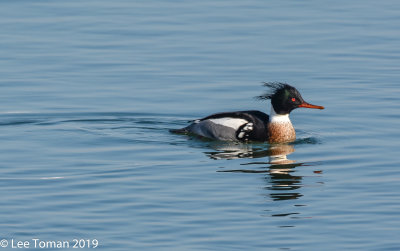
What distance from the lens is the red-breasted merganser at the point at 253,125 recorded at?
754 inches

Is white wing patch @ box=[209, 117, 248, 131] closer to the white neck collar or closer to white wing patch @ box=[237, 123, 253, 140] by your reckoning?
white wing patch @ box=[237, 123, 253, 140]

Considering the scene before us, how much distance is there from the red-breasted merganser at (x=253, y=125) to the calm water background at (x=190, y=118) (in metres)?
0.31

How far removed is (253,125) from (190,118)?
1602 millimetres

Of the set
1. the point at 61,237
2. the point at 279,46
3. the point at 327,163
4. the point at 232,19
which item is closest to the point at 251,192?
the point at 327,163

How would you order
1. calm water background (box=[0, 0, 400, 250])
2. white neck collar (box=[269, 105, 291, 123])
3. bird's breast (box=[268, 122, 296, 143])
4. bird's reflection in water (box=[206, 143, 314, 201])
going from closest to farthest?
calm water background (box=[0, 0, 400, 250]) → bird's reflection in water (box=[206, 143, 314, 201]) → bird's breast (box=[268, 122, 296, 143]) → white neck collar (box=[269, 105, 291, 123])

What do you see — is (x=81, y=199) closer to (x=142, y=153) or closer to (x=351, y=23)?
(x=142, y=153)

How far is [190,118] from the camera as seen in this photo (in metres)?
20.3

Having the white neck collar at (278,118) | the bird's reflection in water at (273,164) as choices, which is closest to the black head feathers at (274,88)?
the white neck collar at (278,118)

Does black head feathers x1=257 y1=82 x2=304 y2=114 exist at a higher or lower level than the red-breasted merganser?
higher

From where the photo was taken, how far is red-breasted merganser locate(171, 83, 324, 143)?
1916 centimetres

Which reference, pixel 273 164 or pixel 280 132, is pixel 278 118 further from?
pixel 273 164

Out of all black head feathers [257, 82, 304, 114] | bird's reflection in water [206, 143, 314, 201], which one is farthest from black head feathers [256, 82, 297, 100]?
bird's reflection in water [206, 143, 314, 201]

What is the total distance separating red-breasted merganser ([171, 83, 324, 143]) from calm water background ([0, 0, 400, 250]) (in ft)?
1.02

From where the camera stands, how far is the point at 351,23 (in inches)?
1048
